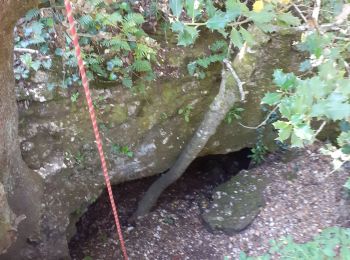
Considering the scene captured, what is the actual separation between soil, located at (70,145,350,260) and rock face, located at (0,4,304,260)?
0.56 metres

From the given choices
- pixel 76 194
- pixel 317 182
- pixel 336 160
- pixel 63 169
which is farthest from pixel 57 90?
pixel 317 182

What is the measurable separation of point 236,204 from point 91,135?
1560mm

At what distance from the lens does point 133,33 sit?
355 cm

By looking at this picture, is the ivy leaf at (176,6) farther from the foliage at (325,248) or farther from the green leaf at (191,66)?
the green leaf at (191,66)

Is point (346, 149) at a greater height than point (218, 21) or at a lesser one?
lesser

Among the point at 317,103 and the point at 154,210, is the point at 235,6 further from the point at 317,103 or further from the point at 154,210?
the point at 154,210

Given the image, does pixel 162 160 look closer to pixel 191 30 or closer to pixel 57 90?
pixel 57 90

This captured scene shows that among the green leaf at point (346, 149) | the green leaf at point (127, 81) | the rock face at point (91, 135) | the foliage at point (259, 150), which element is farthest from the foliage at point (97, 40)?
the green leaf at point (346, 149)

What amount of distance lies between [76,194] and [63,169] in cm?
30

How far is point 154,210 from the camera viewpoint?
183 inches

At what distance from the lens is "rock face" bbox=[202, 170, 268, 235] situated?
4075 millimetres

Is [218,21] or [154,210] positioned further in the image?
[154,210]

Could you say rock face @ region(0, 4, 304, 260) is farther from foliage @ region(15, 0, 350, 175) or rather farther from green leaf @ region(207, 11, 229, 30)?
green leaf @ region(207, 11, 229, 30)

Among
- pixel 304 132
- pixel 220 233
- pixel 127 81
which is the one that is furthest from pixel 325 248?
pixel 127 81
